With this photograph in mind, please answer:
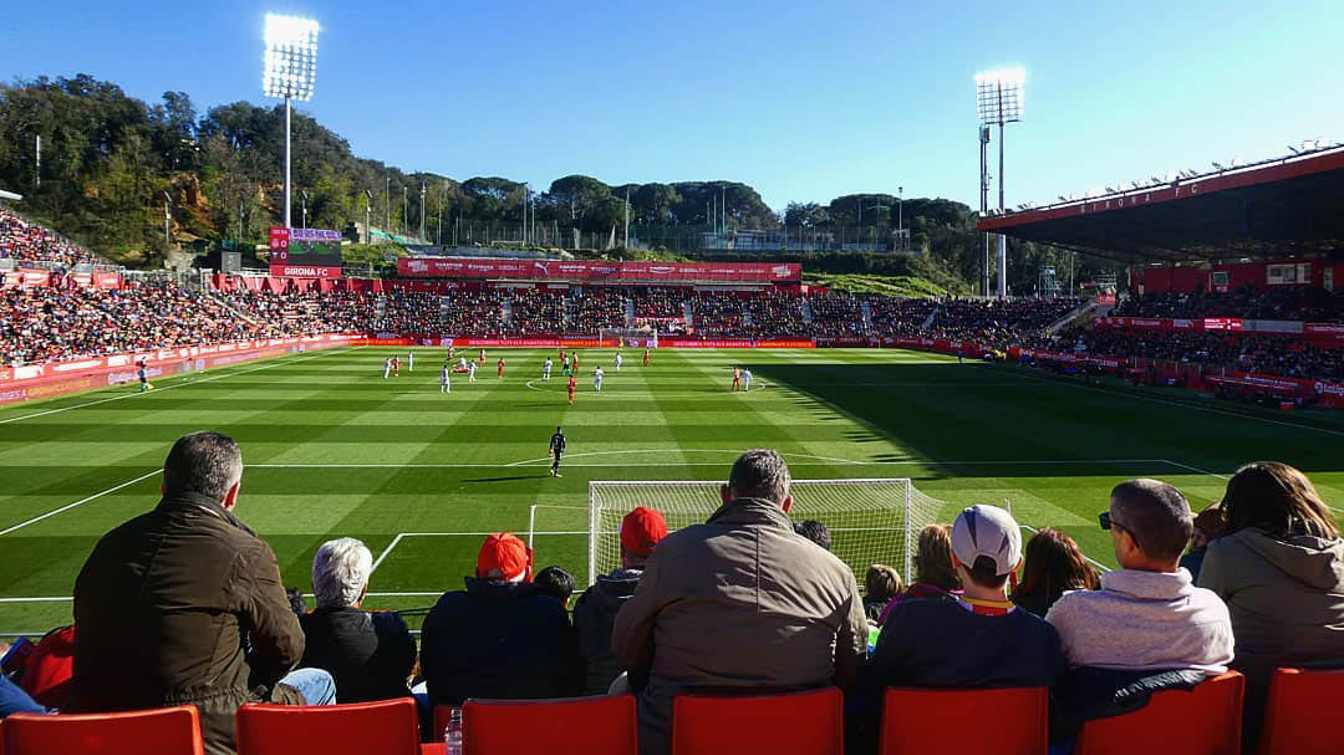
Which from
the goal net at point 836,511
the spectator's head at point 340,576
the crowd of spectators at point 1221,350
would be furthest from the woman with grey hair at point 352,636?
the crowd of spectators at point 1221,350

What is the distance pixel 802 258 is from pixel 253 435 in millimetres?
115681

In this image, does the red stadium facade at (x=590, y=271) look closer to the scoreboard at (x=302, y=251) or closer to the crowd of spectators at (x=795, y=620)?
the scoreboard at (x=302, y=251)

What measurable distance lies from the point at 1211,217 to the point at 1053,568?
155ft

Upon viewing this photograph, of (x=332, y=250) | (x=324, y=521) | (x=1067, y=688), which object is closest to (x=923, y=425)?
(x=324, y=521)

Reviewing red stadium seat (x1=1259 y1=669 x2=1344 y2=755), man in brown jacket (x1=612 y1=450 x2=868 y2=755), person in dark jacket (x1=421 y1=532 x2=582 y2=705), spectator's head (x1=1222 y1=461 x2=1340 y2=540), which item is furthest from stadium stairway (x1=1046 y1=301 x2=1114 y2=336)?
man in brown jacket (x1=612 y1=450 x2=868 y2=755)

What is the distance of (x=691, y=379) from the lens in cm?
4534

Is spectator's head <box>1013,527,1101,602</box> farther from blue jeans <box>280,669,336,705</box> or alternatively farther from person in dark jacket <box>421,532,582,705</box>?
blue jeans <box>280,669,336,705</box>

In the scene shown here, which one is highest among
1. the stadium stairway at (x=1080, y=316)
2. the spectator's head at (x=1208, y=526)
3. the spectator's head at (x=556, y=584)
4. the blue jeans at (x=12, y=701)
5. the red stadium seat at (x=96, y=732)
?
the stadium stairway at (x=1080, y=316)

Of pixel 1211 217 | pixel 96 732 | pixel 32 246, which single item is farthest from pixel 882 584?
pixel 32 246

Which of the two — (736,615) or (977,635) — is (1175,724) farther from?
(736,615)

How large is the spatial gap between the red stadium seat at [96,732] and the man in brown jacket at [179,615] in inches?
13.1

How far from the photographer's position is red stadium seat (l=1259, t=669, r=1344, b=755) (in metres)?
3.89

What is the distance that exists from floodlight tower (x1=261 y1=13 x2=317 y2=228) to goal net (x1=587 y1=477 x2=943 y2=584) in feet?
230

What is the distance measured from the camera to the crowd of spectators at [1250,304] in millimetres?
44562
